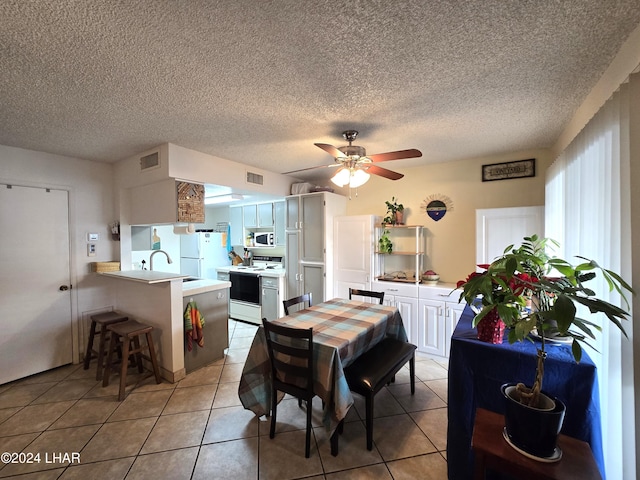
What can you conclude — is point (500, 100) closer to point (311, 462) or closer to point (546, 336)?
point (546, 336)

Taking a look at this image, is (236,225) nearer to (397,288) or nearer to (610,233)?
(397,288)

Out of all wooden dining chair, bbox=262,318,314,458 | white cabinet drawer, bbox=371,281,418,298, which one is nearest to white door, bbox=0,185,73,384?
wooden dining chair, bbox=262,318,314,458

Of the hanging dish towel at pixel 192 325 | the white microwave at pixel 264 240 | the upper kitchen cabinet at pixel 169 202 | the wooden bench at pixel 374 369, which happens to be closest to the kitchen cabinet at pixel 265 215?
the white microwave at pixel 264 240

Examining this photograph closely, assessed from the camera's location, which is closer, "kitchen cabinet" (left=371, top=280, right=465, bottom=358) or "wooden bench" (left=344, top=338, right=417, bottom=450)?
"wooden bench" (left=344, top=338, right=417, bottom=450)

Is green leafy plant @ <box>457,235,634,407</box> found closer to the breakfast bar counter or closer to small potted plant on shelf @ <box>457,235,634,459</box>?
small potted plant on shelf @ <box>457,235,634,459</box>

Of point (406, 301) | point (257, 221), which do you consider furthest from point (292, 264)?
point (406, 301)

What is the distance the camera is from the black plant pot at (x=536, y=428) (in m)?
1.02

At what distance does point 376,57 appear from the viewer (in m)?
1.46

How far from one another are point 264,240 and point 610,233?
4346mm

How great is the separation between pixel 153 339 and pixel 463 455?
2998mm

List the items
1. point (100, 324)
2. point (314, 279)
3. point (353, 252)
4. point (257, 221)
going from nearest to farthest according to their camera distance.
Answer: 1. point (100, 324)
2. point (353, 252)
3. point (314, 279)
4. point (257, 221)

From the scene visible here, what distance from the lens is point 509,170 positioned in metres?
3.29

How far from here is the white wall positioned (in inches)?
117

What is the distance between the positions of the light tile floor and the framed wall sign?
2.49 m
